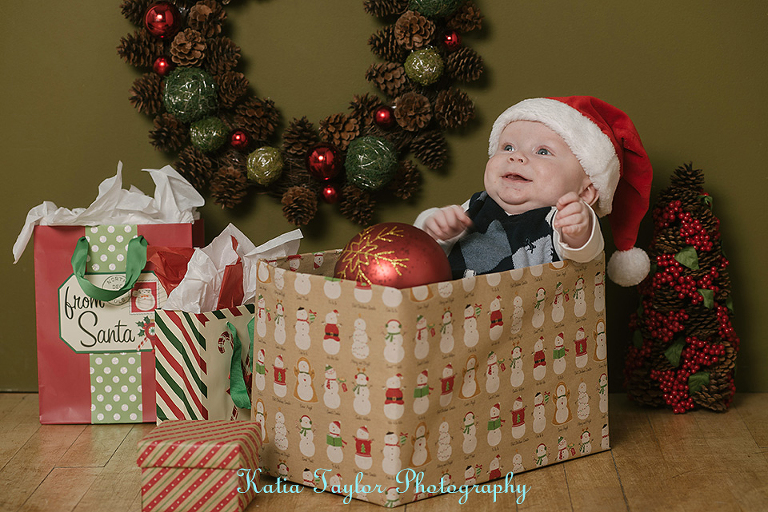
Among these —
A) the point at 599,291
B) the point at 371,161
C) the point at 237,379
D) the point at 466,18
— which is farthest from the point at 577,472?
the point at 466,18

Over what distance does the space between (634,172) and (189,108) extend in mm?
1007

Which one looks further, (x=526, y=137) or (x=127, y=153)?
(x=127, y=153)

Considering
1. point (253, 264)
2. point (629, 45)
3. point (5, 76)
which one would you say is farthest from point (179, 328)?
point (629, 45)

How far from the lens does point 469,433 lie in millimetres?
1254

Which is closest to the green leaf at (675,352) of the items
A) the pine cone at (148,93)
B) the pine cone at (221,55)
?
the pine cone at (221,55)

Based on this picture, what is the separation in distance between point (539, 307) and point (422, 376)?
283mm

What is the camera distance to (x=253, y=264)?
1.59m

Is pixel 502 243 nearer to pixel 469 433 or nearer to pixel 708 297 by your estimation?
pixel 469 433

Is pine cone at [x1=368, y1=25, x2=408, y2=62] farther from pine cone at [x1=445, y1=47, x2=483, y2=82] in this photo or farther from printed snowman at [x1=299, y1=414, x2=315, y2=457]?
printed snowman at [x1=299, y1=414, x2=315, y2=457]

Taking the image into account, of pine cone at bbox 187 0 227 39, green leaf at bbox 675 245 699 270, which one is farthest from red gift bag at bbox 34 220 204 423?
green leaf at bbox 675 245 699 270

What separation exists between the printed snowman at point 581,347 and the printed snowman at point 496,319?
0.69ft

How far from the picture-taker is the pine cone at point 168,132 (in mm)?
1763

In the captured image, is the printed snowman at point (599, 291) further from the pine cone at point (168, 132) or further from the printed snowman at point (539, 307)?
the pine cone at point (168, 132)

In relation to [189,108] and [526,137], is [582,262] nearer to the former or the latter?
[526,137]
